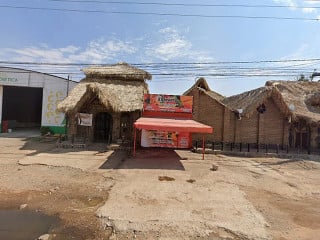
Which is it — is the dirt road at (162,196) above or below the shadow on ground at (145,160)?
below

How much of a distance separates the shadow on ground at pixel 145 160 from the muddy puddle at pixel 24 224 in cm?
515

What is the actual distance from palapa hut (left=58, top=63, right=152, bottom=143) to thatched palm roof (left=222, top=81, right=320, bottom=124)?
8351 mm

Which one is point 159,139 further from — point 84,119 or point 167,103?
point 84,119

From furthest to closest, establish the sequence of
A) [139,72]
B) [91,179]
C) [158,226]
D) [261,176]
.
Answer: [139,72] < [261,176] < [91,179] < [158,226]

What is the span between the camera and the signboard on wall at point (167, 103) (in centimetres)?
1748

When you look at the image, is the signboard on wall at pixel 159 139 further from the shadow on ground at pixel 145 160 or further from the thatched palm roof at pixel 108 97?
the thatched palm roof at pixel 108 97

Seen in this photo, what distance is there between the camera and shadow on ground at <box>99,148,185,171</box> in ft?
38.5

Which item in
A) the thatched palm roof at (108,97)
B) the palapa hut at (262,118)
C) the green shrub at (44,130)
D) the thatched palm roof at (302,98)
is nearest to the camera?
the thatched palm roof at (108,97)

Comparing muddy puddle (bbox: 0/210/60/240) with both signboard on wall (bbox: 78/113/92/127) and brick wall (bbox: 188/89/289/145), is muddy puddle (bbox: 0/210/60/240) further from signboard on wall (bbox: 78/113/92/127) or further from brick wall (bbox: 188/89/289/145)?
brick wall (bbox: 188/89/289/145)

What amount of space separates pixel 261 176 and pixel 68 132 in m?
13.8

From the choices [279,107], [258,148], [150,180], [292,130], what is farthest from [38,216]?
[292,130]

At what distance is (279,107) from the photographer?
18.6 m

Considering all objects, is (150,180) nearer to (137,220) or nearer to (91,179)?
(91,179)

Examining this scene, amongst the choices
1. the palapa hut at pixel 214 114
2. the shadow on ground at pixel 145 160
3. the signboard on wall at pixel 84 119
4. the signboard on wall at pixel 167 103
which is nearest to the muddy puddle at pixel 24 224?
the shadow on ground at pixel 145 160
